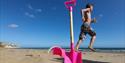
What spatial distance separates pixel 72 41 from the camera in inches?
274

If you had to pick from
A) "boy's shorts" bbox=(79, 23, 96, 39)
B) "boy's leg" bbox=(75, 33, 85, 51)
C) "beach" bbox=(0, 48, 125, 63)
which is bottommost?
"beach" bbox=(0, 48, 125, 63)

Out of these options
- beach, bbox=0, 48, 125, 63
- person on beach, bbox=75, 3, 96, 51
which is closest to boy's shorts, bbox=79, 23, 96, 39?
person on beach, bbox=75, 3, 96, 51

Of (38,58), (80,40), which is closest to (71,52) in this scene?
(80,40)

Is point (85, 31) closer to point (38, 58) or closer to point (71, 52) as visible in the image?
point (71, 52)

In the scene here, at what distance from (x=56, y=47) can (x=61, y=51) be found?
22cm

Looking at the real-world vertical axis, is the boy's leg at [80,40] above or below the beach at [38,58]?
above

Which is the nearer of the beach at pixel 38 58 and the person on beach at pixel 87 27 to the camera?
the person on beach at pixel 87 27

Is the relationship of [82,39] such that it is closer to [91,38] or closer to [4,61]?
[91,38]

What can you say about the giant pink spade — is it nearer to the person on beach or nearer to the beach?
the person on beach

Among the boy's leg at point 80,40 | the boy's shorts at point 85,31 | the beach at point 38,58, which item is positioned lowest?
the beach at point 38,58

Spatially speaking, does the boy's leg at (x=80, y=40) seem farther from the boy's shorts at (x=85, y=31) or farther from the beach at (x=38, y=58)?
the beach at (x=38, y=58)

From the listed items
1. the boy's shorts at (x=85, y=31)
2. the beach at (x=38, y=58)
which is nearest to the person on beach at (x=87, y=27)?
the boy's shorts at (x=85, y=31)

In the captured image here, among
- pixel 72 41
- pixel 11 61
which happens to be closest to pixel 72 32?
pixel 72 41

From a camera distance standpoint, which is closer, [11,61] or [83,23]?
[83,23]
